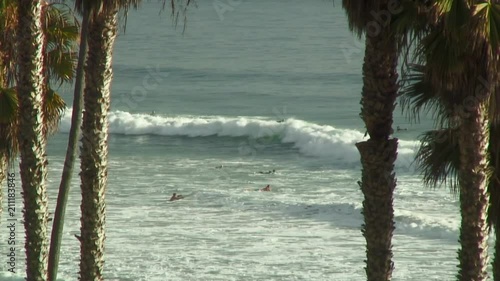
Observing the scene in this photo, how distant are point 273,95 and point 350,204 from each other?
35.7 metres

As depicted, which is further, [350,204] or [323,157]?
[323,157]

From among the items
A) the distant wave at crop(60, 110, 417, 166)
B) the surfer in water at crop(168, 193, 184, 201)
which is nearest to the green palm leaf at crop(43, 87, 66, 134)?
the surfer in water at crop(168, 193, 184, 201)

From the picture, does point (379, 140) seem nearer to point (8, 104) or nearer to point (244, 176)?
point (8, 104)

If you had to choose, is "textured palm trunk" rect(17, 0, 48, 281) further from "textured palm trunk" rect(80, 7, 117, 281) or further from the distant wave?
the distant wave

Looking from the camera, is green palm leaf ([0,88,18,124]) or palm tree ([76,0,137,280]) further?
green palm leaf ([0,88,18,124])

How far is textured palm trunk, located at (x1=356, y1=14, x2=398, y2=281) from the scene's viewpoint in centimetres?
1113

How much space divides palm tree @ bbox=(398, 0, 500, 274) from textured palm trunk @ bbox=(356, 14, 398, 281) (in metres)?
0.38

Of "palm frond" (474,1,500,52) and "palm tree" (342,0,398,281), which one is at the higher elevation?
"palm frond" (474,1,500,52)

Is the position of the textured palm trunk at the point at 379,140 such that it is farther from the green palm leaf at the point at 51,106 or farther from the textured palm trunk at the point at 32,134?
the green palm leaf at the point at 51,106

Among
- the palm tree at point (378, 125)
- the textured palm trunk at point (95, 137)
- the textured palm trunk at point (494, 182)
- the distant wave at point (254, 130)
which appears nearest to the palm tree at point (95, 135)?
the textured palm trunk at point (95, 137)

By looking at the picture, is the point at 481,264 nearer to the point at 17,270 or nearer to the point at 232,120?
the point at 17,270

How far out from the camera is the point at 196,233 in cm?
2730

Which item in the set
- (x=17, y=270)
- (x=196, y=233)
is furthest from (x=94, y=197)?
(x=196, y=233)

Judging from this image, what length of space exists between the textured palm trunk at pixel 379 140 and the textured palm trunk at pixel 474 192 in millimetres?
992
